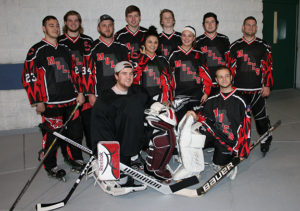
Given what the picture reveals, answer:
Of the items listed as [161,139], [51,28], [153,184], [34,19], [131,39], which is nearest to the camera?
[153,184]

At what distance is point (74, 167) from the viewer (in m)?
3.06

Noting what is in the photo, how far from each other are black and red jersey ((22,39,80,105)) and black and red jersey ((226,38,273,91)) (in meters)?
1.93

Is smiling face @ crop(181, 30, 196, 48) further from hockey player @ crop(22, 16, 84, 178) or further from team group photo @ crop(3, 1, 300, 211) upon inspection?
hockey player @ crop(22, 16, 84, 178)

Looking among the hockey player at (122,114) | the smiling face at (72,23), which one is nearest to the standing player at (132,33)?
the smiling face at (72,23)

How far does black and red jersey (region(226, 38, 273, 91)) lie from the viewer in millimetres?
3201

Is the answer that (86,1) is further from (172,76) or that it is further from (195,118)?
(195,118)

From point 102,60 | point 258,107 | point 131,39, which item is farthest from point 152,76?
point 258,107

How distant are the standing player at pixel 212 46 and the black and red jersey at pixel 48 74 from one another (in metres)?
1.66

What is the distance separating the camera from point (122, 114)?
7.97ft

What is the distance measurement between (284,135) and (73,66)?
2.93 meters

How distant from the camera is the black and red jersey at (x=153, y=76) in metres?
3.04

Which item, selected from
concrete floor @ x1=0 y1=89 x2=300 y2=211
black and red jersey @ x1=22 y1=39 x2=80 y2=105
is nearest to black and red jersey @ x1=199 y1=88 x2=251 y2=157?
concrete floor @ x1=0 y1=89 x2=300 y2=211

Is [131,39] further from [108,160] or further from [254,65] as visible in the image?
[108,160]

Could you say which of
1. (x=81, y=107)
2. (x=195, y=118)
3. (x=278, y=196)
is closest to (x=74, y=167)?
(x=81, y=107)
